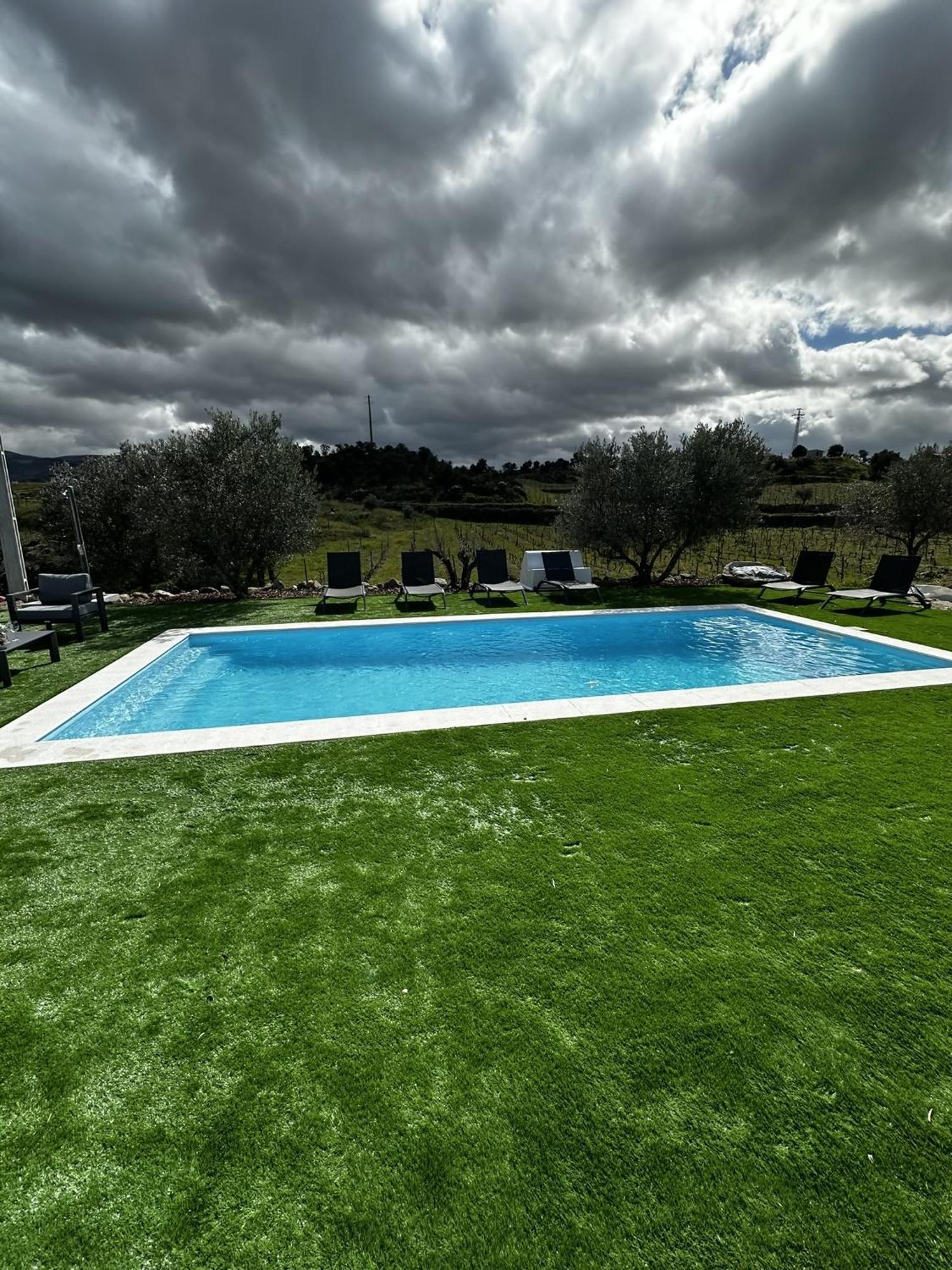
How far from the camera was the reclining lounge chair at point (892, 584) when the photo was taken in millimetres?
13961

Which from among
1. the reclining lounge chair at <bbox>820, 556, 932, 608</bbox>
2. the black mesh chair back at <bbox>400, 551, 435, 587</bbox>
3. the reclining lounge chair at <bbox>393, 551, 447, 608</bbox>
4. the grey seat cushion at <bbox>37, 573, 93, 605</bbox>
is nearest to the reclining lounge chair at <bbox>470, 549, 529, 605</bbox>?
the reclining lounge chair at <bbox>393, 551, 447, 608</bbox>

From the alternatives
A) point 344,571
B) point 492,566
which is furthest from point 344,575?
point 492,566

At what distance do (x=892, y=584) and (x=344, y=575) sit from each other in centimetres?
1491

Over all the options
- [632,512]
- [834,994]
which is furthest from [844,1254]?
[632,512]

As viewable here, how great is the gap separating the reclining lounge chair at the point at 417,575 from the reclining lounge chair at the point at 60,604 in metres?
7.26

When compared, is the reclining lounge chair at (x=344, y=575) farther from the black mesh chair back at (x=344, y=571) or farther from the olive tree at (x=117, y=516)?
the olive tree at (x=117, y=516)

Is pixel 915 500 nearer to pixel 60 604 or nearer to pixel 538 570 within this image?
pixel 538 570

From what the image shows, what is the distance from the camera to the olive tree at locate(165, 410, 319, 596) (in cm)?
1481

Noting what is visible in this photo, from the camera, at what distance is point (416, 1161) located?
2.08m

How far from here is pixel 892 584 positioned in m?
14.2

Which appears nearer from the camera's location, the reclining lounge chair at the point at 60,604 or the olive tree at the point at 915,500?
the reclining lounge chair at the point at 60,604

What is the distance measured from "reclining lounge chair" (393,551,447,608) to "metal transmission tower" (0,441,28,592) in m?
9.77

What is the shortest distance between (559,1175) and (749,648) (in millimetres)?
11535

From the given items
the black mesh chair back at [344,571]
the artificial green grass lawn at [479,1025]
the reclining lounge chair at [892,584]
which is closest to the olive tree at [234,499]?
the black mesh chair back at [344,571]
